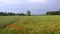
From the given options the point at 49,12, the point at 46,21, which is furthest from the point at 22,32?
the point at 49,12

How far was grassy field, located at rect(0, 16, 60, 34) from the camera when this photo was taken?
402cm

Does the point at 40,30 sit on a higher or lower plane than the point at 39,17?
lower

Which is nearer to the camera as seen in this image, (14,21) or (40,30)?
(40,30)

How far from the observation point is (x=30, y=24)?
14.0 ft

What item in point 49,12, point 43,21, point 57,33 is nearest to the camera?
point 57,33

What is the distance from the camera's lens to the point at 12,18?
14.7ft

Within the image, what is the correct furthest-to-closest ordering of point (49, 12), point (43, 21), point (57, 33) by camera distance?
point (49, 12) < point (43, 21) < point (57, 33)

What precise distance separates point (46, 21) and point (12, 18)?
3.10 feet

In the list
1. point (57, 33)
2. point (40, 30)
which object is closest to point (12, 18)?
→ point (40, 30)

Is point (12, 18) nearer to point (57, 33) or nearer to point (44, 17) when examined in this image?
point (44, 17)

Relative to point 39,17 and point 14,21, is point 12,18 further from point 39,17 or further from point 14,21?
point 39,17

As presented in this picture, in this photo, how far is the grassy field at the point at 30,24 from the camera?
13.2 feet

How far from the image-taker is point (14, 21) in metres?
4.41

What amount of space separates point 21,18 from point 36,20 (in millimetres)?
447
